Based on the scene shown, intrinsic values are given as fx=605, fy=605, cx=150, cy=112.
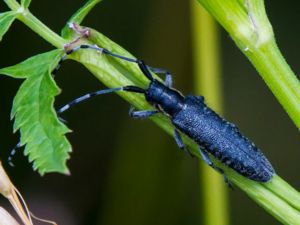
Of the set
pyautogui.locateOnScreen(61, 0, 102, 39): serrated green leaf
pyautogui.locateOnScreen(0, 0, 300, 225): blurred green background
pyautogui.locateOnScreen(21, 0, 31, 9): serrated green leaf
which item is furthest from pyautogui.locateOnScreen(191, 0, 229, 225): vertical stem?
pyautogui.locateOnScreen(21, 0, 31, 9): serrated green leaf

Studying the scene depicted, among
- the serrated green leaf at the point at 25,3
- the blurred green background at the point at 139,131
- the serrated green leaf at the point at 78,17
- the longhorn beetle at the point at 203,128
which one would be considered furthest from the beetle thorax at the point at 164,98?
the blurred green background at the point at 139,131

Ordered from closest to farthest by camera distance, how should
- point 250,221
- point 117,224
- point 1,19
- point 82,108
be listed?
point 1,19 → point 117,224 → point 250,221 → point 82,108

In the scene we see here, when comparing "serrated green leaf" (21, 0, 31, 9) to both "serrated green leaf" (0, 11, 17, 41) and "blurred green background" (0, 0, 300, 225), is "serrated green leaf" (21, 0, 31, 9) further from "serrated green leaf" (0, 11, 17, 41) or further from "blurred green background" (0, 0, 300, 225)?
"blurred green background" (0, 0, 300, 225)

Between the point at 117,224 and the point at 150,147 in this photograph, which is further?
the point at 150,147

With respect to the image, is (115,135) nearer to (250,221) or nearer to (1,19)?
(250,221)

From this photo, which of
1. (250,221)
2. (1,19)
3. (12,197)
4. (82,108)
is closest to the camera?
(12,197)

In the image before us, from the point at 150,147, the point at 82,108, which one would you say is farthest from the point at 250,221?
the point at 82,108
